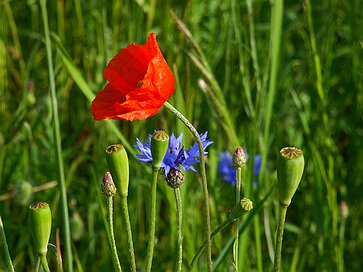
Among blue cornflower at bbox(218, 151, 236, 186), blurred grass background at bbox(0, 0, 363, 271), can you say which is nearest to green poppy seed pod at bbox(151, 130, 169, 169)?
blurred grass background at bbox(0, 0, 363, 271)

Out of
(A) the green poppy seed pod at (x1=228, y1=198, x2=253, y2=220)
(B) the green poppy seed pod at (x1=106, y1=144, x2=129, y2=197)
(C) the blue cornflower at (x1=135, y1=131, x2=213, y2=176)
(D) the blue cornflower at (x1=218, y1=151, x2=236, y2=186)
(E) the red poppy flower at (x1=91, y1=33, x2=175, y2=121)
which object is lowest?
(D) the blue cornflower at (x1=218, y1=151, x2=236, y2=186)

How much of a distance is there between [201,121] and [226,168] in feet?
0.93

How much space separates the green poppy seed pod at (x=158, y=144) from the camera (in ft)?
3.03

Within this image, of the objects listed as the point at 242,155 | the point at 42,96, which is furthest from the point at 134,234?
the point at 242,155

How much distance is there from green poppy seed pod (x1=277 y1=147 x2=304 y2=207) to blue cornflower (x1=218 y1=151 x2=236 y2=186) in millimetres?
834

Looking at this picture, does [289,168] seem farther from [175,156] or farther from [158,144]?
[175,156]

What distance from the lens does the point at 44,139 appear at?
198cm

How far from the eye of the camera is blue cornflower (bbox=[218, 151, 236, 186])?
1761 millimetres

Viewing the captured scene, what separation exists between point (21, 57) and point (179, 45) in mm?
548

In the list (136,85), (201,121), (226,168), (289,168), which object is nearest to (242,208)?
(289,168)

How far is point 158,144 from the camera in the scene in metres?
0.93

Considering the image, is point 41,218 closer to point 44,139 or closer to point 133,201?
point 133,201

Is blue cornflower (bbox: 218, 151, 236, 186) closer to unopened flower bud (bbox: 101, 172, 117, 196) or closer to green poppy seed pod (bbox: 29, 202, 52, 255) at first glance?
unopened flower bud (bbox: 101, 172, 117, 196)

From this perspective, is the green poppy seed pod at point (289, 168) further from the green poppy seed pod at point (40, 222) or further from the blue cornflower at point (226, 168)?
the blue cornflower at point (226, 168)
